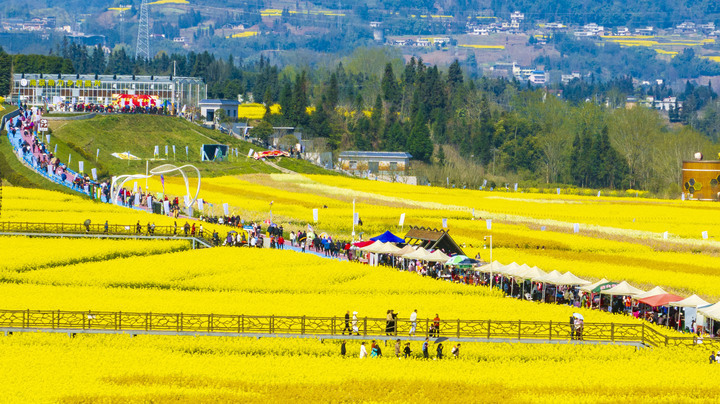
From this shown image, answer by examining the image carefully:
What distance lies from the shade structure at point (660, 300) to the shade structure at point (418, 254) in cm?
1659

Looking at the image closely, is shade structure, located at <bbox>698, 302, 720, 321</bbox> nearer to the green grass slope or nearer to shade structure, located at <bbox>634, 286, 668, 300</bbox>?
shade structure, located at <bbox>634, 286, 668, 300</bbox>

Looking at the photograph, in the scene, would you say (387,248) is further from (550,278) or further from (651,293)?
(651,293)

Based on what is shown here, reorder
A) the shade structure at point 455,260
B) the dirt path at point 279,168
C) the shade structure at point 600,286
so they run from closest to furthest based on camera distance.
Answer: the shade structure at point 600,286, the shade structure at point 455,260, the dirt path at point 279,168

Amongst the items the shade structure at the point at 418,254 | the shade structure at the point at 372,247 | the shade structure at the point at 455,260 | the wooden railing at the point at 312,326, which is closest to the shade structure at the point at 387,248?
the shade structure at the point at 372,247

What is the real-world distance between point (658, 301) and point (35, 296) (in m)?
31.1

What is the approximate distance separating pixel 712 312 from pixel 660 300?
4755 millimetres

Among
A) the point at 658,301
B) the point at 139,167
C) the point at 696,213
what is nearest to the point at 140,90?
the point at 139,167

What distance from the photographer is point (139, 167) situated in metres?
140

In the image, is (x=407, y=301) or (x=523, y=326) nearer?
(x=523, y=326)

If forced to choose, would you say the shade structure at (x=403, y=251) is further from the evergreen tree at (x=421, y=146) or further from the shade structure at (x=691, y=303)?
the evergreen tree at (x=421, y=146)

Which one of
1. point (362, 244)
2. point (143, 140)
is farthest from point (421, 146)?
point (362, 244)

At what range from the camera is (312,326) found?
53.7 meters

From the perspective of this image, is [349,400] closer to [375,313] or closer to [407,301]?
[375,313]

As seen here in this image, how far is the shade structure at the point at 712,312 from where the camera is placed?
53.8m
